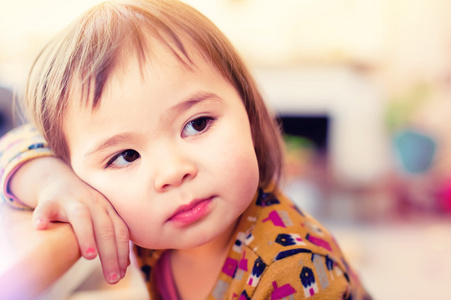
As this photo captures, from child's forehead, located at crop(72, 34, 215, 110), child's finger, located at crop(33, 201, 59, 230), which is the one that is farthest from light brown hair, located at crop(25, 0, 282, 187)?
child's finger, located at crop(33, 201, 59, 230)

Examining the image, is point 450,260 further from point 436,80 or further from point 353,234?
point 436,80

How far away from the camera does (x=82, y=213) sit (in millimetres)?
442

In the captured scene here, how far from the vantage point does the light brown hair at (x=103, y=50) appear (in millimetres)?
467

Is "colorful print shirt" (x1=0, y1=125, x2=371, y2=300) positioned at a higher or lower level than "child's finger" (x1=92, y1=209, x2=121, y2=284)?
lower

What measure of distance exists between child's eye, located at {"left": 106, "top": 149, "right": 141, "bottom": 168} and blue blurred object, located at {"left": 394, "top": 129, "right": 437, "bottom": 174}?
2.02m

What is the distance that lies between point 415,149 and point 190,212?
2006 mm

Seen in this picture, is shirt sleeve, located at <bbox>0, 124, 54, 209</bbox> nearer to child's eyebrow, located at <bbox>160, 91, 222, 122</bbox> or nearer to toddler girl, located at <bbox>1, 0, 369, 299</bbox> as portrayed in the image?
toddler girl, located at <bbox>1, 0, 369, 299</bbox>

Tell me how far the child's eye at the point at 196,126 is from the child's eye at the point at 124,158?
6 centimetres

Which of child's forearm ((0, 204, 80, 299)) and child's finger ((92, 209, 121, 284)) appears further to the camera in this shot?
child's finger ((92, 209, 121, 284))

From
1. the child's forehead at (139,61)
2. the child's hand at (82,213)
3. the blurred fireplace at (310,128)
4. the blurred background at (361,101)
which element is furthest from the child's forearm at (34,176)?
the blurred fireplace at (310,128)

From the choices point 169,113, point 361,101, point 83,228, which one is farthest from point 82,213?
point 361,101

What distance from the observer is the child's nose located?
0.45 meters

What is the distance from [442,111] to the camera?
2.35 meters

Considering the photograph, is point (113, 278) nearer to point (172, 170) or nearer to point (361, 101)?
point (172, 170)
